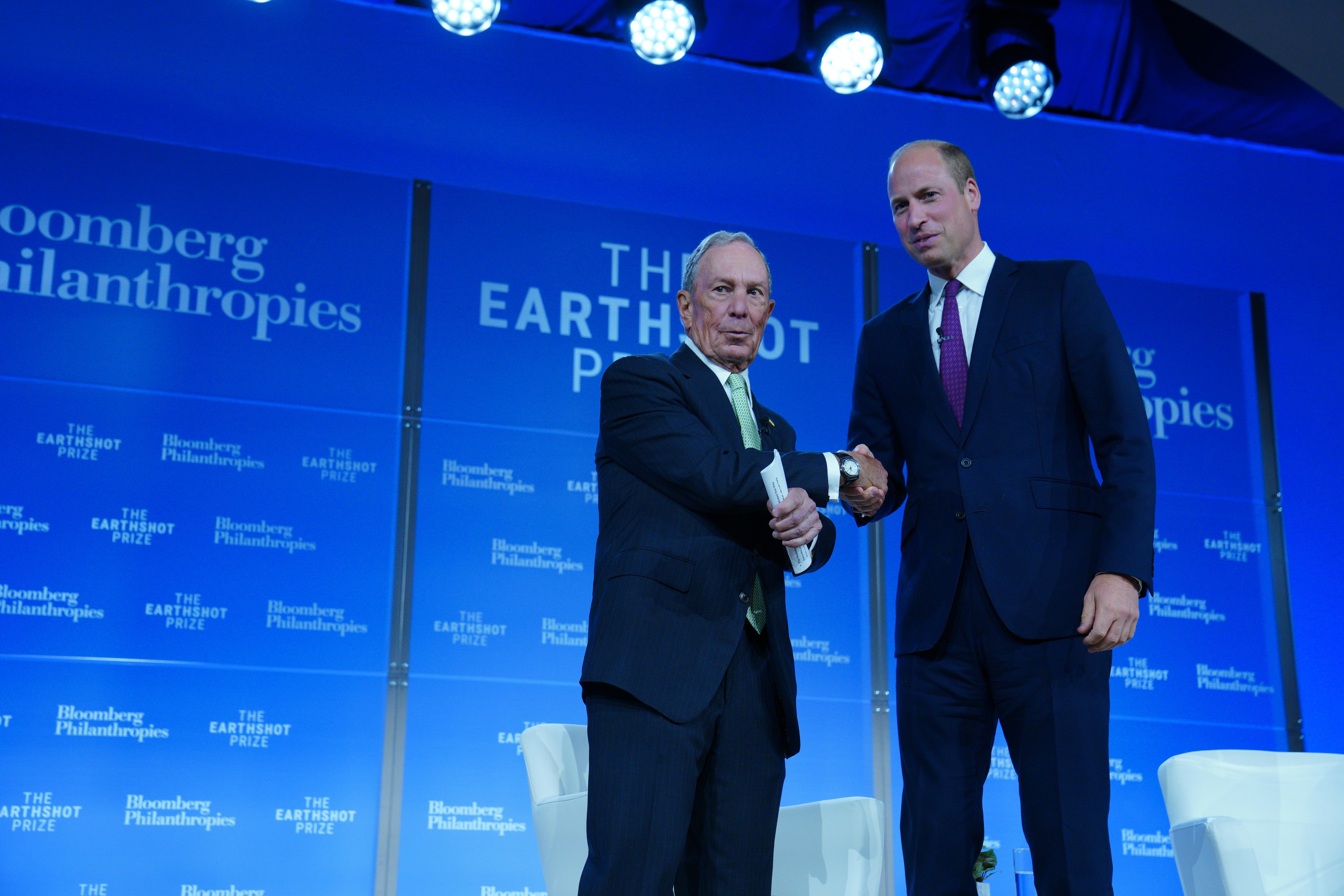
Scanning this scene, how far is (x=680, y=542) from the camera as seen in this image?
2207 millimetres

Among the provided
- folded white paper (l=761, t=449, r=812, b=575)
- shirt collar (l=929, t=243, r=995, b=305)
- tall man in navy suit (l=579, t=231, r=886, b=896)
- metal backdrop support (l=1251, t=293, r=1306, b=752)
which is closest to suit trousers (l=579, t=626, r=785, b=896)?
tall man in navy suit (l=579, t=231, r=886, b=896)

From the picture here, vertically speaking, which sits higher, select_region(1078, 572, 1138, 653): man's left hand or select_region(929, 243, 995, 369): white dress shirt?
select_region(929, 243, 995, 369): white dress shirt

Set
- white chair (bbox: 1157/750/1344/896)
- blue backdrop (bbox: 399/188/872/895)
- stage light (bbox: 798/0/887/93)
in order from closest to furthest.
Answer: white chair (bbox: 1157/750/1344/896)
blue backdrop (bbox: 399/188/872/895)
stage light (bbox: 798/0/887/93)

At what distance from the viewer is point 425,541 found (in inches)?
159

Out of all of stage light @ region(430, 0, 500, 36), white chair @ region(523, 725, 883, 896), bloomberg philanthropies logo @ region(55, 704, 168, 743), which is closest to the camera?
white chair @ region(523, 725, 883, 896)

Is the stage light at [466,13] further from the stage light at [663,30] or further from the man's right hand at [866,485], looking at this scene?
the man's right hand at [866,485]

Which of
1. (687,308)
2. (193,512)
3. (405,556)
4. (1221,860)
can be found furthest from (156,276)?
(1221,860)

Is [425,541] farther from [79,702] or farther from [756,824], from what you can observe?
[756,824]

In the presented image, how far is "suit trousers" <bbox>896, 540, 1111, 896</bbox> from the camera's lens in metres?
2.07

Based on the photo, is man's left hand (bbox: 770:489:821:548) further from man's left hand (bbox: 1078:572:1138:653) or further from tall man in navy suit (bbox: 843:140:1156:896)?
man's left hand (bbox: 1078:572:1138:653)

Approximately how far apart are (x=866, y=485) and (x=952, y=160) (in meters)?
0.65

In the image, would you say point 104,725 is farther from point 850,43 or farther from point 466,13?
point 850,43

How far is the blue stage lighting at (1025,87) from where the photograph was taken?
4.59 m

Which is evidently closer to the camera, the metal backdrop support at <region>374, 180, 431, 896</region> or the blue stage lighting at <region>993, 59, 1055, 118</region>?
the metal backdrop support at <region>374, 180, 431, 896</region>
